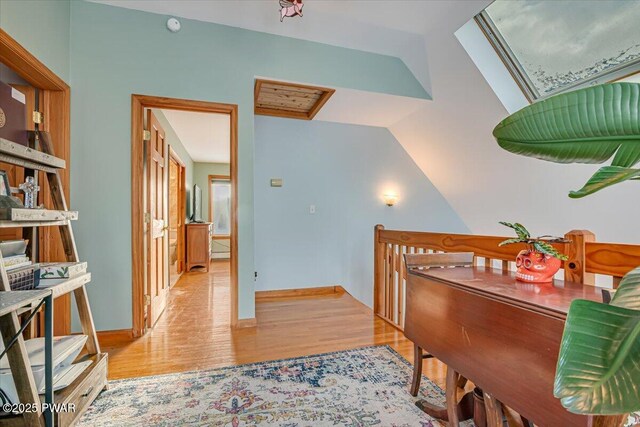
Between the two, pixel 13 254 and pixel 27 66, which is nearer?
pixel 13 254

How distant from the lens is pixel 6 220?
118 cm

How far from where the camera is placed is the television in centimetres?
631

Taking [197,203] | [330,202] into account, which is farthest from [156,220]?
[197,203]

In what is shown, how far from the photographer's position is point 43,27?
192 cm

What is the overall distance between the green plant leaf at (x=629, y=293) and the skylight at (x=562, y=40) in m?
2.31

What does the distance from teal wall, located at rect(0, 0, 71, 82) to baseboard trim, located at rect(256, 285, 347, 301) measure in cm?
Result: 276

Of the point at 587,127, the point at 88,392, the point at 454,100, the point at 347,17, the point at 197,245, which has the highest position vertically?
the point at 347,17

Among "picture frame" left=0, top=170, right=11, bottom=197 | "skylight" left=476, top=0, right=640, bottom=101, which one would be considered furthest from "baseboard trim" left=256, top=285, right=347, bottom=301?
"skylight" left=476, top=0, right=640, bottom=101

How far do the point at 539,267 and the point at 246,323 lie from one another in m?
2.27

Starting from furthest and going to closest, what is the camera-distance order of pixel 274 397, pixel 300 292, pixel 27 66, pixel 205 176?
pixel 205 176
pixel 300 292
pixel 27 66
pixel 274 397

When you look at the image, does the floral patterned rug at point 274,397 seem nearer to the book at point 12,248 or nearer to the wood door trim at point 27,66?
the book at point 12,248

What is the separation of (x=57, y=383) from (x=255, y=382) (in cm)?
97

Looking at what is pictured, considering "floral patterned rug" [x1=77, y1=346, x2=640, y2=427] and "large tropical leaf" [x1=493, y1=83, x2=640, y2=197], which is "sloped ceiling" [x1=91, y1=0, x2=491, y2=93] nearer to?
"large tropical leaf" [x1=493, y1=83, x2=640, y2=197]

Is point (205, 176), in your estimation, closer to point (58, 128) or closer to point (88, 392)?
point (58, 128)
